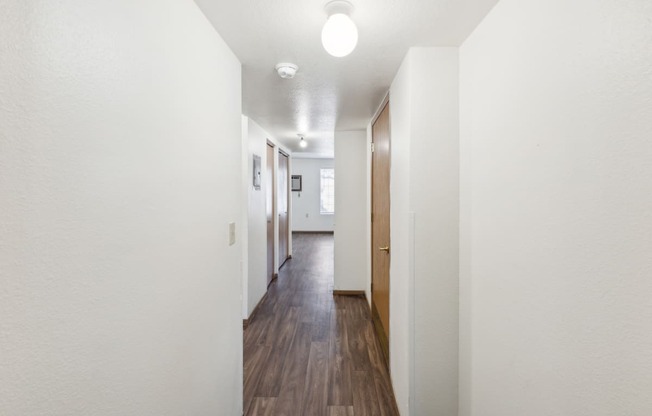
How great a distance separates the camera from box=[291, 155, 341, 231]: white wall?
918 cm

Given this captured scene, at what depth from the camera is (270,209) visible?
14.4 ft

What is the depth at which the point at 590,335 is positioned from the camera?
0.78m

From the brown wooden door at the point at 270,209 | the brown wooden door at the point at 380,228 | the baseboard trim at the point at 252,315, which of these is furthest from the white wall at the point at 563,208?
the brown wooden door at the point at 270,209

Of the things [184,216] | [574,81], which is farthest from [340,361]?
[574,81]

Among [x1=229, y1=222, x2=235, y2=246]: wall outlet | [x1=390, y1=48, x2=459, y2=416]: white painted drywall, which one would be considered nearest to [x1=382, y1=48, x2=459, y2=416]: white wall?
[x1=390, y1=48, x2=459, y2=416]: white painted drywall

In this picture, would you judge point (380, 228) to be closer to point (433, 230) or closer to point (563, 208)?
point (433, 230)

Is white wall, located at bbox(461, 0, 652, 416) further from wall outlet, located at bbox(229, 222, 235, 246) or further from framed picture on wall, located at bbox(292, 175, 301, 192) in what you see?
framed picture on wall, located at bbox(292, 175, 301, 192)

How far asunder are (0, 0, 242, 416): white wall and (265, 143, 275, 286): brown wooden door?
2.89 meters

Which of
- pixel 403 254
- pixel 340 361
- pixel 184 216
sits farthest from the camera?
pixel 340 361

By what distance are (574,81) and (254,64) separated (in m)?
1.61

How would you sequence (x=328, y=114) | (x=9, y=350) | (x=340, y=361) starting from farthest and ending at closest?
(x=328, y=114) → (x=340, y=361) → (x=9, y=350)

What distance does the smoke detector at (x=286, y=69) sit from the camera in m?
1.80

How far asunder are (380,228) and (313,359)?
51.0 inches

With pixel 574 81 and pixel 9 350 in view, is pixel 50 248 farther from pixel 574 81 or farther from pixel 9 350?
pixel 574 81
